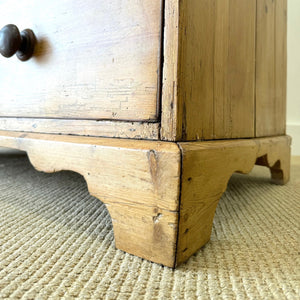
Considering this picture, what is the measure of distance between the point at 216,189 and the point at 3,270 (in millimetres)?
309

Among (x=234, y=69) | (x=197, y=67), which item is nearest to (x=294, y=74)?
(x=234, y=69)

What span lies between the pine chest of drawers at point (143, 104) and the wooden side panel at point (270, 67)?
0.19 feet

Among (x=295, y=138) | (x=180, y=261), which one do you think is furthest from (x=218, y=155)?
(x=295, y=138)

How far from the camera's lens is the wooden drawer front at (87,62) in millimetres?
403

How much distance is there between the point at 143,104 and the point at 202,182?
0.14 meters

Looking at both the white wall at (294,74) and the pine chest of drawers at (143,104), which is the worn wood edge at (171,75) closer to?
the pine chest of drawers at (143,104)

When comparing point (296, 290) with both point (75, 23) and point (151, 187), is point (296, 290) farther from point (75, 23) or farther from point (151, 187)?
point (75, 23)

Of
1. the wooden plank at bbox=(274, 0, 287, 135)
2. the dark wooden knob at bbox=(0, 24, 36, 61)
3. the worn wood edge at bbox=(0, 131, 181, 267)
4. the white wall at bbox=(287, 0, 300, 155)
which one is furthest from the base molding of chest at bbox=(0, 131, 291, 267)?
the white wall at bbox=(287, 0, 300, 155)

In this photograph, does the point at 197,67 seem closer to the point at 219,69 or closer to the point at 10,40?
the point at 219,69

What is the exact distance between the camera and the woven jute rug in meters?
0.33

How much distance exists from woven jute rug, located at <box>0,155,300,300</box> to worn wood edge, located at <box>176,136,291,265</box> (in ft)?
0.10

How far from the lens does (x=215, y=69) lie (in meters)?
0.46

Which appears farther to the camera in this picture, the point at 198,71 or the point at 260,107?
the point at 260,107

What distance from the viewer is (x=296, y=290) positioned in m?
0.34
